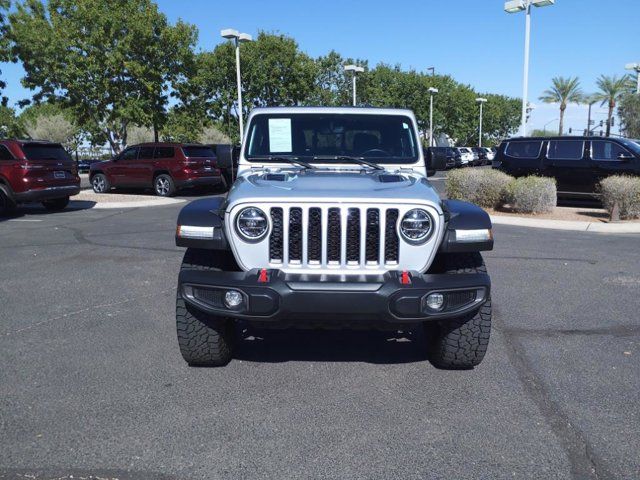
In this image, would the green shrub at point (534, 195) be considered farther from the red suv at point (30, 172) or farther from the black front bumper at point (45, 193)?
the red suv at point (30, 172)

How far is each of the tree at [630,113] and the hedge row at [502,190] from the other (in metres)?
51.6

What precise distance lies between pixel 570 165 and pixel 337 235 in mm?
13000

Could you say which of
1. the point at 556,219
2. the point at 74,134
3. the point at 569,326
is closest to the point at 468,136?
the point at 74,134

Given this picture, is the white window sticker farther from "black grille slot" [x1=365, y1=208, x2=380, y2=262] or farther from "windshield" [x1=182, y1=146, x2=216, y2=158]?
"windshield" [x1=182, y1=146, x2=216, y2=158]

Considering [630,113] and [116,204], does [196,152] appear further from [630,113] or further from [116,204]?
[630,113]

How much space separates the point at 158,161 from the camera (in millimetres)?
19594

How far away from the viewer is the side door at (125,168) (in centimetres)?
2022

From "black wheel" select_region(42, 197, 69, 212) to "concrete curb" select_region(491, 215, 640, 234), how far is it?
10808 millimetres

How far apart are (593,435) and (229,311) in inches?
85.8

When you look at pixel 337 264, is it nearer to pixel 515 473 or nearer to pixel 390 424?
pixel 390 424

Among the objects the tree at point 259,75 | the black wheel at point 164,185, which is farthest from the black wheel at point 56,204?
the tree at point 259,75

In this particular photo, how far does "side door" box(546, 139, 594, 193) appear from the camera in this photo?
14703mm

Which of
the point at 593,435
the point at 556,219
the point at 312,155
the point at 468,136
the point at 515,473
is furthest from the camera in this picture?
the point at 468,136

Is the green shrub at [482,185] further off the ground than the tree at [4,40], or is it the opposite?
the tree at [4,40]
